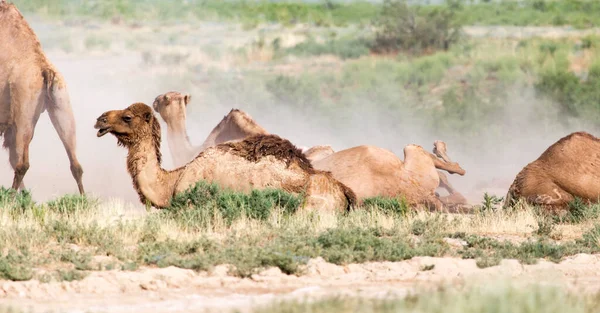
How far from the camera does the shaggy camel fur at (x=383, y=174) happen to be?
52.9 ft

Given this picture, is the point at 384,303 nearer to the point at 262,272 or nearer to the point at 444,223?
the point at 262,272

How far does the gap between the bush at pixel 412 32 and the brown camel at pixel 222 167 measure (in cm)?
2992

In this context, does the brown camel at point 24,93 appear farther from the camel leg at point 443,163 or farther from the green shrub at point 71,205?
the camel leg at point 443,163

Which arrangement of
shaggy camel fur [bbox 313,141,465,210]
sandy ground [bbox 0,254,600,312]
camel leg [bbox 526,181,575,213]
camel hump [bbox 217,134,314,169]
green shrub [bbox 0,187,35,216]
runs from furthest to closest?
shaggy camel fur [bbox 313,141,465,210], camel leg [bbox 526,181,575,213], camel hump [bbox 217,134,314,169], green shrub [bbox 0,187,35,216], sandy ground [bbox 0,254,600,312]

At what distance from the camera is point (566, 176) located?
15.6 metres

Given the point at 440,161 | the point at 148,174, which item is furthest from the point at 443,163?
the point at 148,174

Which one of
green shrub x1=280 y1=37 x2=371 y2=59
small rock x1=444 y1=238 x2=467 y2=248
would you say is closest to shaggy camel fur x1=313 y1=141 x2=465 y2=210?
small rock x1=444 y1=238 x2=467 y2=248

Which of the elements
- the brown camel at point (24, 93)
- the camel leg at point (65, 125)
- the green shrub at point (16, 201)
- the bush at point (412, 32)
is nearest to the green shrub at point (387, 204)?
the green shrub at point (16, 201)

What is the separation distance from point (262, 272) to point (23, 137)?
7.99m

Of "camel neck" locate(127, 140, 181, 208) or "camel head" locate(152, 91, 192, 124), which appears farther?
"camel head" locate(152, 91, 192, 124)

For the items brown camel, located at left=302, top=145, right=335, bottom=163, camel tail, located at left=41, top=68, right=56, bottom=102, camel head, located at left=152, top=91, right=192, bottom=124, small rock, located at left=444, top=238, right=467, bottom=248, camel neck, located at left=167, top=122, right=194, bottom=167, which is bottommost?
small rock, located at left=444, top=238, right=467, bottom=248

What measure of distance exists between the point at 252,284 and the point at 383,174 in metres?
5.82

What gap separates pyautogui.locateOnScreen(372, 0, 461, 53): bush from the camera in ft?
147

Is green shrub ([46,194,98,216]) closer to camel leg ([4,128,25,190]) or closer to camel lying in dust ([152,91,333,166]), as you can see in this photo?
camel lying in dust ([152,91,333,166])
